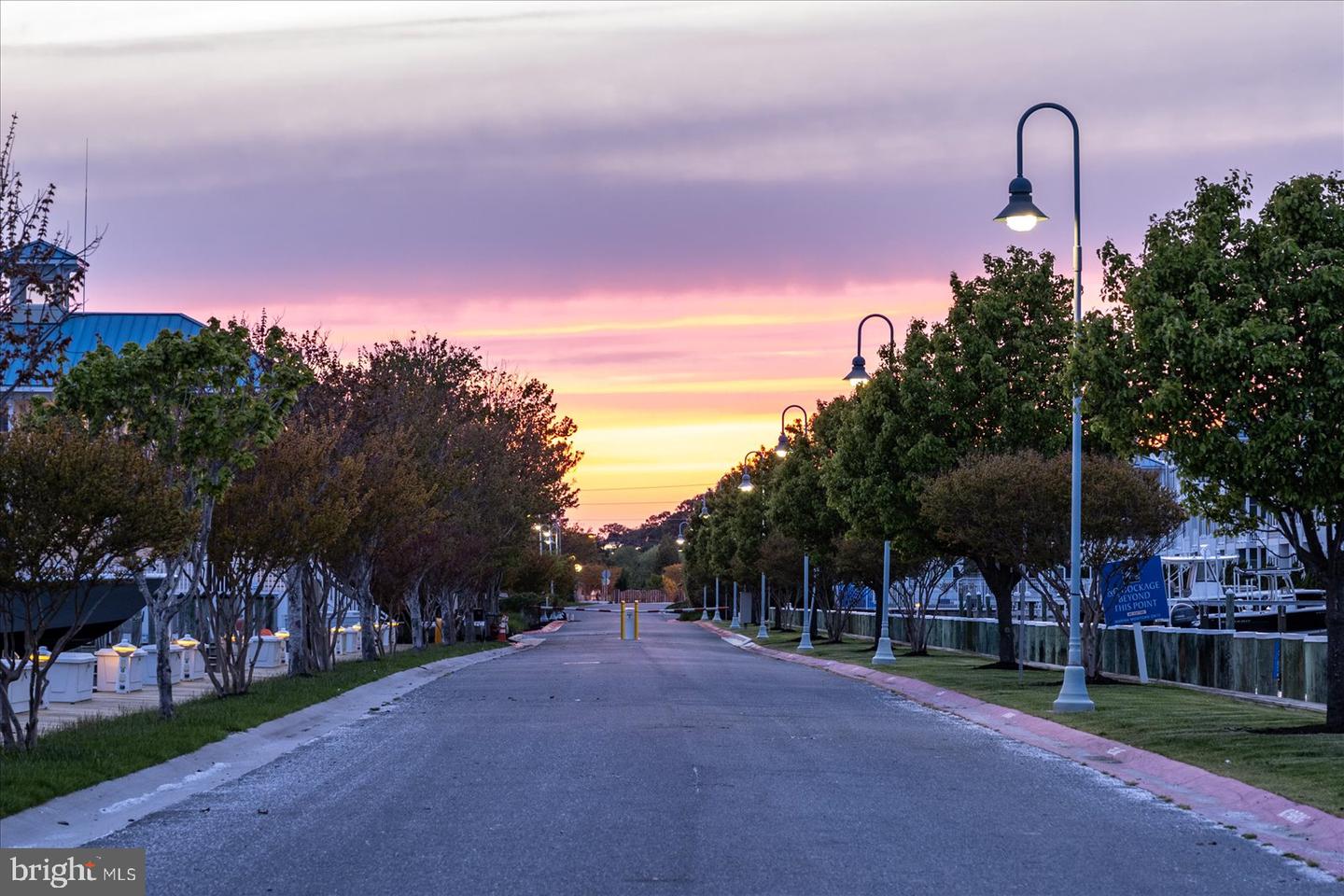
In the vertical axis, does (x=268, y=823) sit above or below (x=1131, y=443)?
below

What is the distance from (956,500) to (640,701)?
26.2ft

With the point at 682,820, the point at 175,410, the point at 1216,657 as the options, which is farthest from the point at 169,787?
the point at 1216,657

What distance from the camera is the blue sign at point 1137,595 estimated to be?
101 feet

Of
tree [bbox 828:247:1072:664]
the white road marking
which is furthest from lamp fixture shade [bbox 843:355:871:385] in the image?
the white road marking

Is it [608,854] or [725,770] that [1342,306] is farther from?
[608,854]

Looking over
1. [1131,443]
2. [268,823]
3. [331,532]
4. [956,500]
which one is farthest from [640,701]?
[268,823]

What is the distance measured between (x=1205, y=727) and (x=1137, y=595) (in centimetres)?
1121

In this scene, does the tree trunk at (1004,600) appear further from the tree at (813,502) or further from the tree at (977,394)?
the tree at (813,502)

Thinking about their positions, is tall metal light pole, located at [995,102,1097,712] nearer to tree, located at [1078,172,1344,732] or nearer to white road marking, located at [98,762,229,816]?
tree, located at [1078,172,1344,732]

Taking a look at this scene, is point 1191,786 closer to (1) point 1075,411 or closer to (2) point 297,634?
(1) point 1075,411

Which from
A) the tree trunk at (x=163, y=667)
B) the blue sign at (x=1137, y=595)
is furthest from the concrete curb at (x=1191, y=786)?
the tree trunk at (x=163, y=667)

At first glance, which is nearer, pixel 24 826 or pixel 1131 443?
pixel 24 826

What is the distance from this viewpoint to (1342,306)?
18.4 meters

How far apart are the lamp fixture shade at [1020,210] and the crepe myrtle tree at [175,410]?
36.4ft
